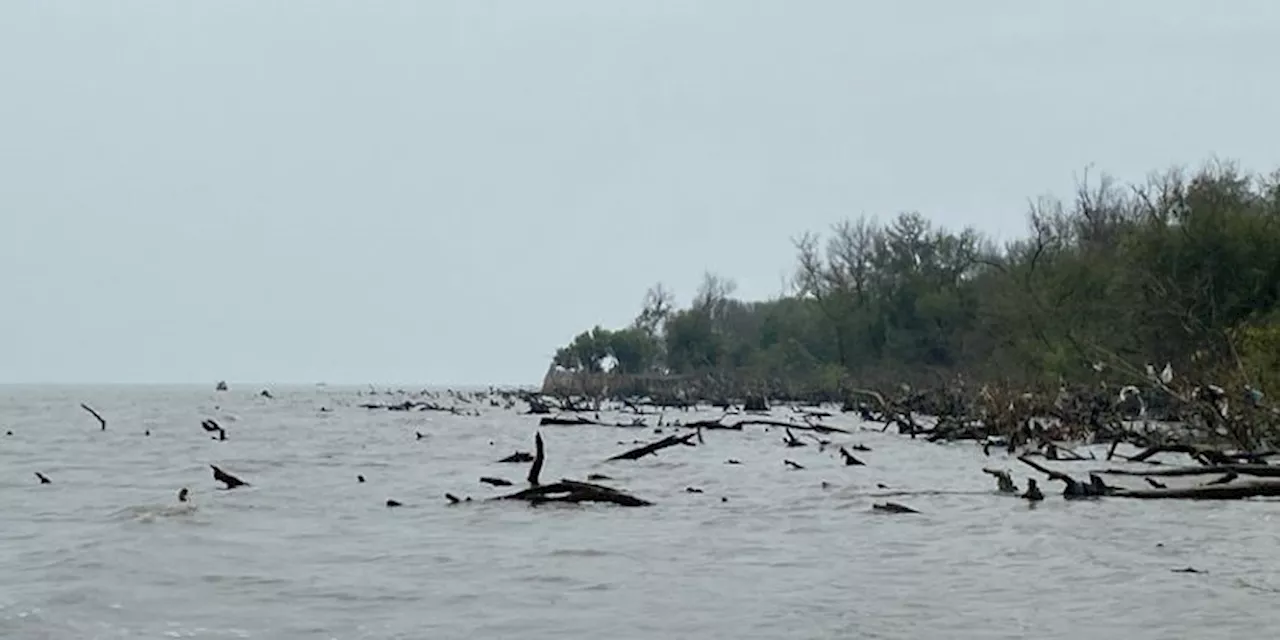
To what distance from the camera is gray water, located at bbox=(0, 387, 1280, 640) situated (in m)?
9.23

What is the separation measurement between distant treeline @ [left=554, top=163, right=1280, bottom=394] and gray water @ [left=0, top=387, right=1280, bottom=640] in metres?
7.04

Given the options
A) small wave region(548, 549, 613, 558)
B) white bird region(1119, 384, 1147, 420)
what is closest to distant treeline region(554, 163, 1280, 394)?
white bird region(1119, 384, 1147, 420)

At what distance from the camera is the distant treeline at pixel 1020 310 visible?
38781 mm

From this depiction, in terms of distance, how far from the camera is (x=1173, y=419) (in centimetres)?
3216

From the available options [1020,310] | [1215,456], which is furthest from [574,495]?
[1020,310]

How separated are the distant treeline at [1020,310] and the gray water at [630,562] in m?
7.04

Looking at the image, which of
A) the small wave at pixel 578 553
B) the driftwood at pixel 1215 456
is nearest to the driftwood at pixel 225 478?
the small wave at pixel 578 553

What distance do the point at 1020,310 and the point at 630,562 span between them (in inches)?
1750

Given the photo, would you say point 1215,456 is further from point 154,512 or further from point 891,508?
point 154,512

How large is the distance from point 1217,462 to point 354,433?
26451mm

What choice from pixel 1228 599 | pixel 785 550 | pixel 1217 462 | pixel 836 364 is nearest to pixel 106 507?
pixel 785 550

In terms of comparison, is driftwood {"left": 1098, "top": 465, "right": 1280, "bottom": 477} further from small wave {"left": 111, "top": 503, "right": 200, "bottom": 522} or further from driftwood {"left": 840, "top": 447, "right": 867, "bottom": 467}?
small wave {"left": 111, "top": 503, "right": 200, "bottom": 522}

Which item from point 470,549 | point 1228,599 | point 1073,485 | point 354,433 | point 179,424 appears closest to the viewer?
point 1228,599

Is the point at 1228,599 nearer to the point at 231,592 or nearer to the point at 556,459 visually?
the point at 231,592
